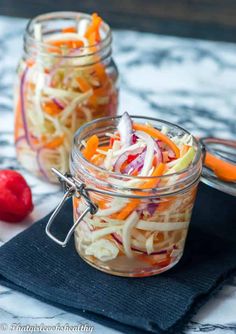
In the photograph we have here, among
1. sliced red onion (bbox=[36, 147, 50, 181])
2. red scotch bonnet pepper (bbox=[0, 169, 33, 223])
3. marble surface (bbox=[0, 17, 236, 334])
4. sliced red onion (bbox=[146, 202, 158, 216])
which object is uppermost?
sliced red onion (bbox=[146, 202, 158, 216])

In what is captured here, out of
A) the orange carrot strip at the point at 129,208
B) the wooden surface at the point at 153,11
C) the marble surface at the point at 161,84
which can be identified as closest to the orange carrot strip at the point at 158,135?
the orange carrot strip at the point at 129,208

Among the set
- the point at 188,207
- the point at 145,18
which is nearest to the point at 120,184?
the point at 188,207

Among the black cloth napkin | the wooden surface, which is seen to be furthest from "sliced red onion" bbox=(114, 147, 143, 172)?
the wooden surface

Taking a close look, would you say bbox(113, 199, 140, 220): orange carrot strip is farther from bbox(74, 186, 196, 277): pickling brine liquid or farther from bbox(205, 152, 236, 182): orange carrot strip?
bbox(205, 152, 236, 182): orange carrot strip

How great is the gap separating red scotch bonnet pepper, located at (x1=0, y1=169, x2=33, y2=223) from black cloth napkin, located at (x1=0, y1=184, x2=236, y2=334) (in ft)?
0.16

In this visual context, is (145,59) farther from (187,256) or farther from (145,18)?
(187,256)

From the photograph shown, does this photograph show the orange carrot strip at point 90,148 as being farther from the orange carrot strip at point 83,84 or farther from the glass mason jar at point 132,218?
the orange carrot strip at point 83,84

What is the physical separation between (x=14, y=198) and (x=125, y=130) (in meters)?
0.22

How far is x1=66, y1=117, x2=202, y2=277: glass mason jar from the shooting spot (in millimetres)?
1181

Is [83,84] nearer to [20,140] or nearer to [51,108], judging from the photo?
[51,108]

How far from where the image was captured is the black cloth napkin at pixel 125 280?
1.13 m

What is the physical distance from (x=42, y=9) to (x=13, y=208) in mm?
1083

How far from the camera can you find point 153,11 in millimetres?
2289

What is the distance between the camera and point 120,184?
1.18 meters
